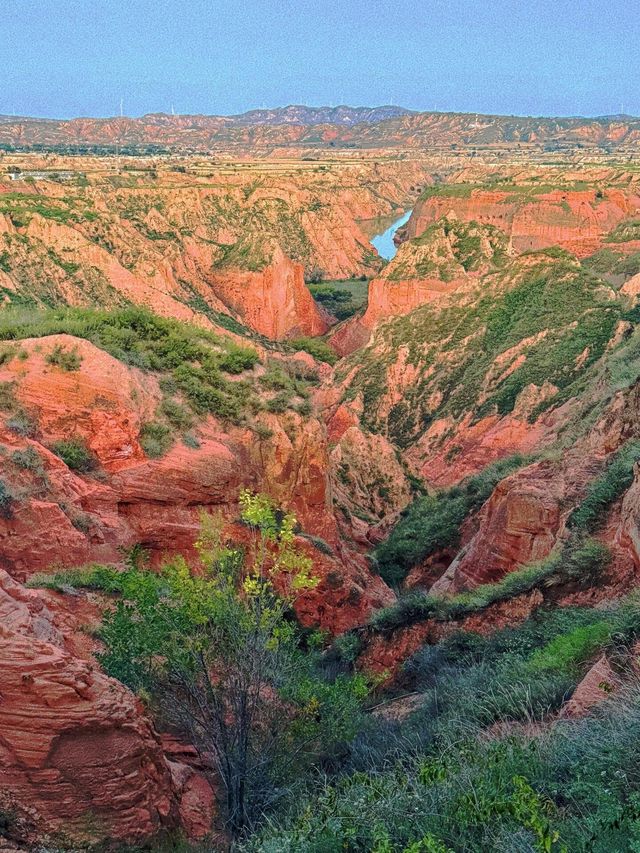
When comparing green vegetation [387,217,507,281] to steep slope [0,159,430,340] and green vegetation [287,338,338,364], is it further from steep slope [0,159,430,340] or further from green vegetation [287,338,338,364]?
steep slope [0,159,430,340]

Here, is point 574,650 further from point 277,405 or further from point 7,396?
point 277,405

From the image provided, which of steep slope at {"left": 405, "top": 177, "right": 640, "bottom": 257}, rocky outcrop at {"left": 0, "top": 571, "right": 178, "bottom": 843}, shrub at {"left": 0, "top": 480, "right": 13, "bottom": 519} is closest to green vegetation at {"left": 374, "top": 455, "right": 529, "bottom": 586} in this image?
shrub at {"left": 0, "top": 480, "right": 13, "bottom": 519}

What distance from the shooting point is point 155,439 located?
16062mm

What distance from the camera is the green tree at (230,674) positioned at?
26.7ft

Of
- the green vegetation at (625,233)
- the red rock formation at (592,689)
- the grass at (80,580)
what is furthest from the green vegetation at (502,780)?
the green vegetation at (625,233)

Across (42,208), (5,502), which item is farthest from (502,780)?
(42,208)

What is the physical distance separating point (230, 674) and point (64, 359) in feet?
29.5

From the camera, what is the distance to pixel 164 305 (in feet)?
175

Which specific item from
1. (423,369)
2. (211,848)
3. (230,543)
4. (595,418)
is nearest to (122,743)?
(211,848)

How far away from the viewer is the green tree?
814 centimetres

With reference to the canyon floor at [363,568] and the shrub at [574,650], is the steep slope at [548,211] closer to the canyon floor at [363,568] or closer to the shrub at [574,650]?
the canyon floor at [363,568]

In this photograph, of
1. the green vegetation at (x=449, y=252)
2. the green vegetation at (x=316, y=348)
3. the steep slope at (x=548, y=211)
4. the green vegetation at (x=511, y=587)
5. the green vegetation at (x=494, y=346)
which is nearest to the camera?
A: the green vegetation at (x=511, y=587)

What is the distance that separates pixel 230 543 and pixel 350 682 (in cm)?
530

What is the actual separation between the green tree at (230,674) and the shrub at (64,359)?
6856 mm
